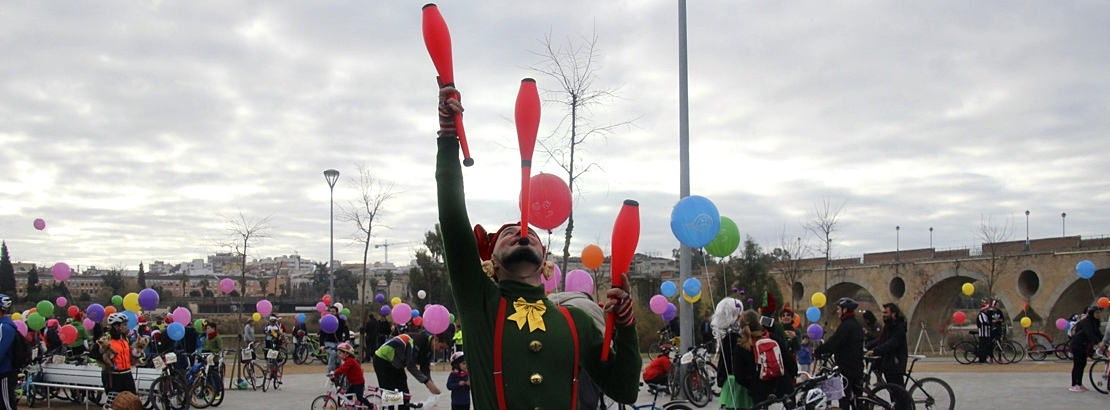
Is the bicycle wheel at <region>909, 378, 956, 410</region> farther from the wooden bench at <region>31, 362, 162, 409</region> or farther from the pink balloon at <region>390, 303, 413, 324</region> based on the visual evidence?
the wooden bench at <region>31, 362, 162, 409</region>

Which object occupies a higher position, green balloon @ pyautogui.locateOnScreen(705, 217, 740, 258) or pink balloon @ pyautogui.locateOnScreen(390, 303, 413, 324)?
green balloon @ pyautogui.locateOnScreen(705, 217, 740, 258)

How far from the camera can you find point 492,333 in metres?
3.02

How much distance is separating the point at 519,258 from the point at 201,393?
12.4 metres

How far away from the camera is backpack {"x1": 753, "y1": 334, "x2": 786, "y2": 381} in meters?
8.57

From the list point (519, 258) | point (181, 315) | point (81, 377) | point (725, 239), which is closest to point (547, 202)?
point (519, 258)

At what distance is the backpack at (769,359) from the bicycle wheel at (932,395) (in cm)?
287

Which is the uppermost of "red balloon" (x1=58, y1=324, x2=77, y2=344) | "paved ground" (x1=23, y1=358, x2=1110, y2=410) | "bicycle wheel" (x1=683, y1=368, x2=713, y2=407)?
"red balloon" (x1=58, y1=324, x2=77, y2=344)

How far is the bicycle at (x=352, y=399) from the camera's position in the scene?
9.81 m

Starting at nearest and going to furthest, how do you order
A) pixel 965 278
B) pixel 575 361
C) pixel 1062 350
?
pixel 575 361 < pixel 1062 350 < pixel 965 278

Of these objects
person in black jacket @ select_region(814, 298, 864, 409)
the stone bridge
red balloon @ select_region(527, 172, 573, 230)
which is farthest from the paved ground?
the stone bridge

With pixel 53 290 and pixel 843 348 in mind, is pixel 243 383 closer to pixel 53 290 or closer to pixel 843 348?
pixel 843 348

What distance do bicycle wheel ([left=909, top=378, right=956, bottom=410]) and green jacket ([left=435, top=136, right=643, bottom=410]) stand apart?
28.4 feet

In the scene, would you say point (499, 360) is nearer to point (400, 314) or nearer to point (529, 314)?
point (529, 314)

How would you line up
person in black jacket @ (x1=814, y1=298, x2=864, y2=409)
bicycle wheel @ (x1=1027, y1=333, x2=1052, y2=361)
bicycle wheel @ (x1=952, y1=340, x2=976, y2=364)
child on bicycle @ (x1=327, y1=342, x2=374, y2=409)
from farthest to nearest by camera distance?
bicycle wheel @ (x1=1027, y1=333, x2=1052, y2=361)
bicycle wheel @ (x1=952, y1=340, x2=976, y2=364)
child on bicycle @ (x1=327, y1=342, x2=374, y2=409)
person in black jacket @ (x1=814, y1=298, x2=864, y2=409)
